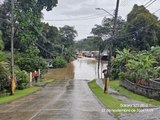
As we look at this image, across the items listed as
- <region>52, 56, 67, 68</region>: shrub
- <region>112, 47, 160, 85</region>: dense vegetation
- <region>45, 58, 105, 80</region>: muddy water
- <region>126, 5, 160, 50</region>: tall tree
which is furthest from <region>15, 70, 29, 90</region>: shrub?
<region>52, 56, 67, 68</region>: shrub

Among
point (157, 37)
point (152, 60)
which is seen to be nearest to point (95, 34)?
point (157, 37)

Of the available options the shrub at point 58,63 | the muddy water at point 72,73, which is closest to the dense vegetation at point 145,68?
the muddy water at point 72,73

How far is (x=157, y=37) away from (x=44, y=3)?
24.3 meters

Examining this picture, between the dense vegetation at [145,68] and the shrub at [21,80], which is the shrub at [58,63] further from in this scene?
the shrub at [21,80]

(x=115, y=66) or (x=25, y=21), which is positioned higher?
(x=25, y=21)

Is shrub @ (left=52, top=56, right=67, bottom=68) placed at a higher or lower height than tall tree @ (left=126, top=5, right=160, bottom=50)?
lower

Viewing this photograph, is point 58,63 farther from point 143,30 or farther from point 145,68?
point 145,68

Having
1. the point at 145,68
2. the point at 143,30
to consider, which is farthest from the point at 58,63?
the point at 145,68

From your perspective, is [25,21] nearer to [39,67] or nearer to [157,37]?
[39,67]

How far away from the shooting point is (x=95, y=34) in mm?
138875

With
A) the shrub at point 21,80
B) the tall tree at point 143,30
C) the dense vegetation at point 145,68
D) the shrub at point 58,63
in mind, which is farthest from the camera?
the shrub at point 58,63

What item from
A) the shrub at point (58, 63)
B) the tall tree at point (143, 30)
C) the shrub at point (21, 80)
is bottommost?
the shrub at point (21, 80)

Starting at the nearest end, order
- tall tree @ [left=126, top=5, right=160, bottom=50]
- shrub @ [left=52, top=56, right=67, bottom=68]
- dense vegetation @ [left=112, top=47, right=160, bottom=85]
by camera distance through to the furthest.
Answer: dense vegetation @ [left=112, top=47, right=160, bottom=85]
tall tree @ [left=126, top=5, right=160, bottom=50]
shrub @ [left=52, top=56, right=67, bottom=68]

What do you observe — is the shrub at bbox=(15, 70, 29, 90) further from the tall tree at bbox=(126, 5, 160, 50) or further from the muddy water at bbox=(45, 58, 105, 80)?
the tall tree at bbox=(126, 5, 160, 50)
